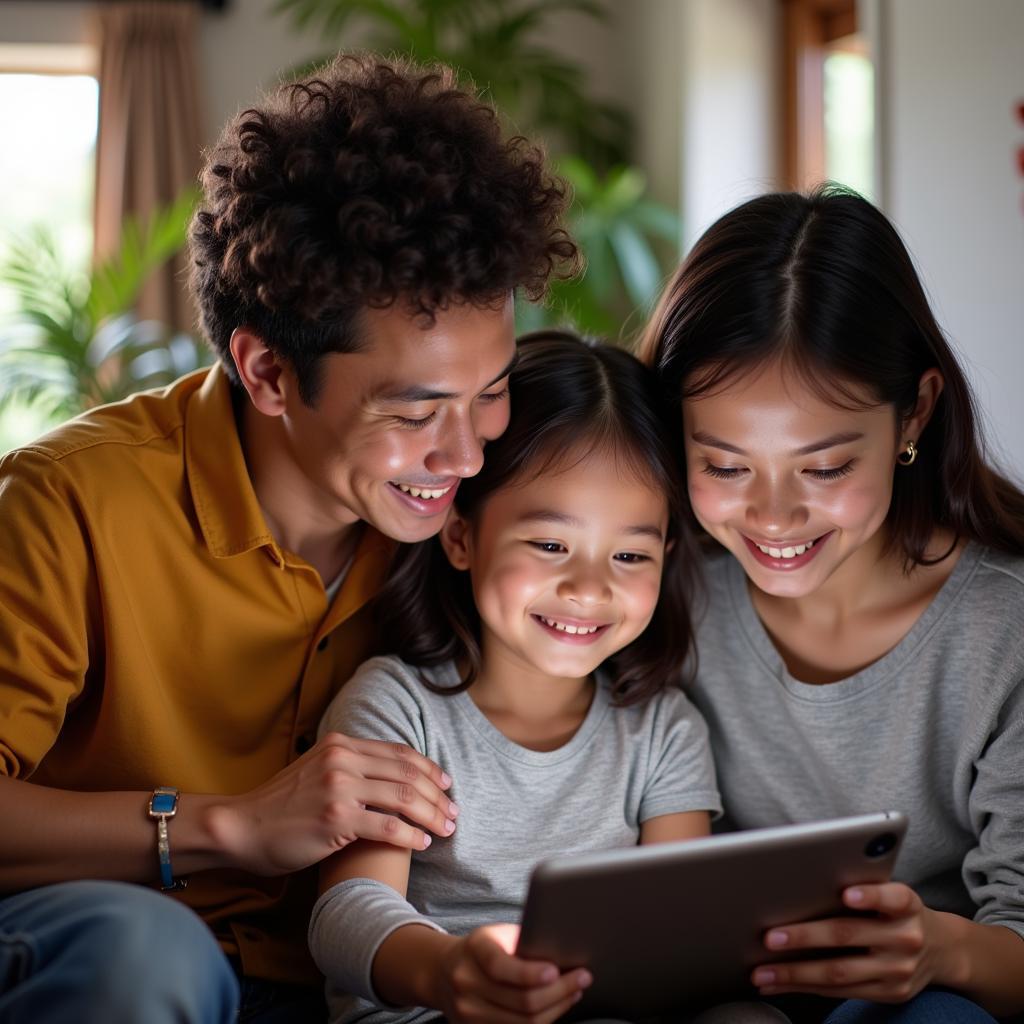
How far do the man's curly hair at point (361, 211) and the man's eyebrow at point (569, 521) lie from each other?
0.27 meters

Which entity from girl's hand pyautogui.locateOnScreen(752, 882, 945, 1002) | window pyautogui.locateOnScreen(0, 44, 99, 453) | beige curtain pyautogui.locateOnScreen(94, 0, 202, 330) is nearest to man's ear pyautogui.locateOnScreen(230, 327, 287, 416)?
girl's hand pyautogui.locateOnScreen(752, 882, 945, 1002)

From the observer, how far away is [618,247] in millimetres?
4121

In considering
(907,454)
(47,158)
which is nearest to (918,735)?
(907,454)

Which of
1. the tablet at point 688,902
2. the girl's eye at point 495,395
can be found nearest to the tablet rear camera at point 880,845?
the tablet at point 688,902

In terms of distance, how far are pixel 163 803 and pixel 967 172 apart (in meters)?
2.32

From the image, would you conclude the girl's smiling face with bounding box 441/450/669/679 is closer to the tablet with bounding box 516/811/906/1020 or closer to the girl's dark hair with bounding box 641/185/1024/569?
the girl's dark hair with bounding box 641/185/1024/569

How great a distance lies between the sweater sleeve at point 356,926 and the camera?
1.32 m

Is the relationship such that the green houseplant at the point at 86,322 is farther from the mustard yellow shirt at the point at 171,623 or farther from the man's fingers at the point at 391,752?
the man's fingers at the point at 391,752

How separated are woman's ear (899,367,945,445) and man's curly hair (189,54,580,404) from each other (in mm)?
483

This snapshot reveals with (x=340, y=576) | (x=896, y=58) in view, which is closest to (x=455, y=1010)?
(x=340, y=576)

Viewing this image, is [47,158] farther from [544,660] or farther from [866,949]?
[866,949]

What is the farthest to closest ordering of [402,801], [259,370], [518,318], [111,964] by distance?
1. [518,318]
2. [259,370]
3. [402,801]
4. [111,964]

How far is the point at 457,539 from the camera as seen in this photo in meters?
1.74

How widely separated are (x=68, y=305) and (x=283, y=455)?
260cm
